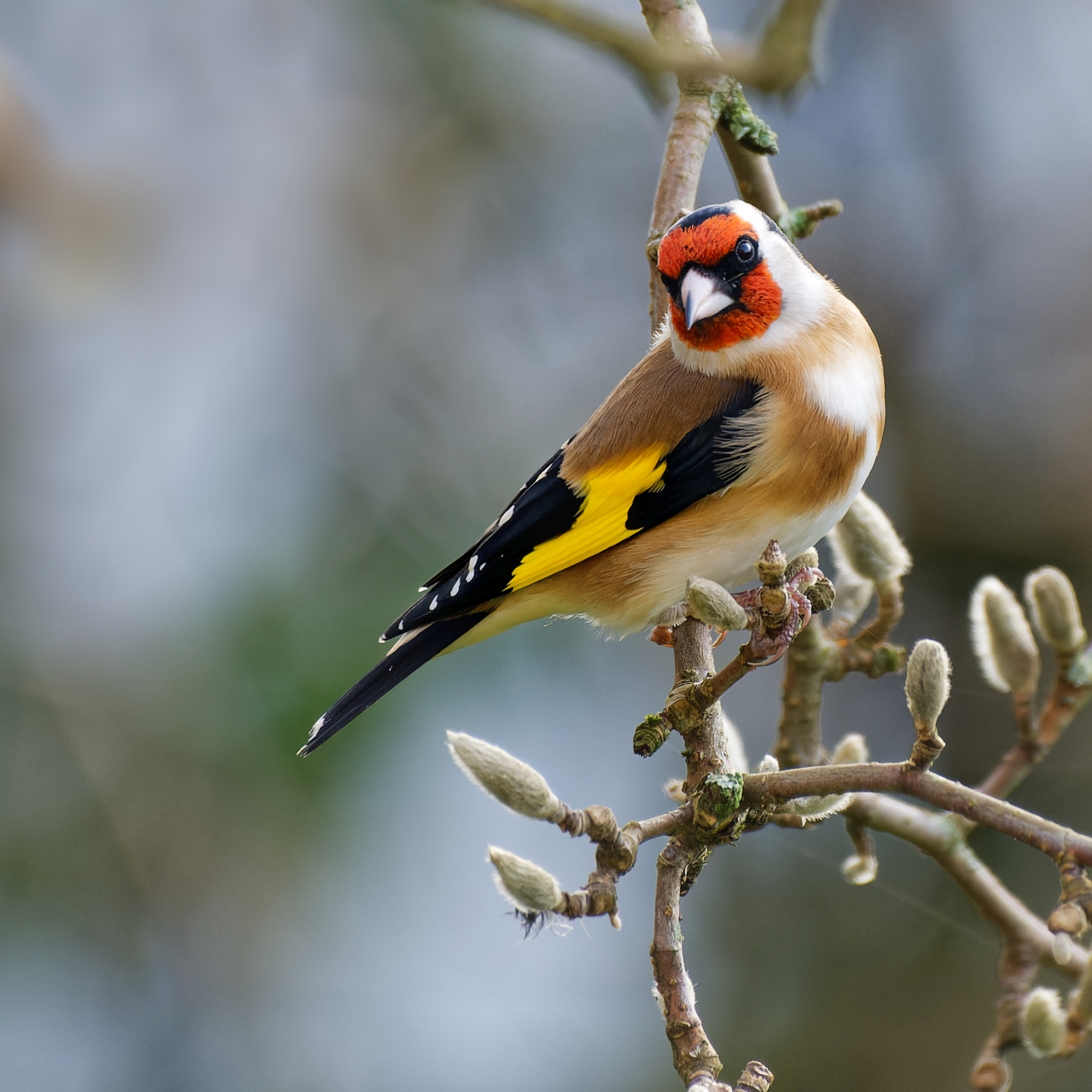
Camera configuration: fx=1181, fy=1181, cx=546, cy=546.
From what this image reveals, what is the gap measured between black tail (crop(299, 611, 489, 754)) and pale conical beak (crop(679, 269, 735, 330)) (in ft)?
2.46

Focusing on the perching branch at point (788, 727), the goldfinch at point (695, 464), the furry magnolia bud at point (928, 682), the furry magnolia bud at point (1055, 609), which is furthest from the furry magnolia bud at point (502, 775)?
→ the furry magnolia bud at point (1055, 609)

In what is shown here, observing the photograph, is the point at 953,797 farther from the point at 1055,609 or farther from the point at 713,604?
the point at 1055,609

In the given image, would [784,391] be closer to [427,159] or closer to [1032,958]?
[1032,958]

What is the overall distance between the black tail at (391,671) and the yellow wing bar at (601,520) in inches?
6.2

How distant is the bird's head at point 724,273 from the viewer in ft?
7.57

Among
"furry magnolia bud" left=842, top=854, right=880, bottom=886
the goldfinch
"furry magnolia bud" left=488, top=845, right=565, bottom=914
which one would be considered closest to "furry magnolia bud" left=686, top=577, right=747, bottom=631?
"furry magnolia bud" left=488, top=845, right=565, bottom=914

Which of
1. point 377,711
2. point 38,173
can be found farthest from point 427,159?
point 377,711

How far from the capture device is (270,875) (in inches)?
141

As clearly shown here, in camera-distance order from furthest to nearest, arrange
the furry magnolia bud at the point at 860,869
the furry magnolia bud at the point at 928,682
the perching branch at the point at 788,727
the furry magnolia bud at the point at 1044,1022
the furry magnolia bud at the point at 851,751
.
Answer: the furry magnolia bud at the point at 860,869 → the furry magnolia bud at the point at 851,751 → the furry magnolia bud at the point at 1044,1022 → the furry magnolia bud at the point at 928,682 → the perching branch at the point at 788,727

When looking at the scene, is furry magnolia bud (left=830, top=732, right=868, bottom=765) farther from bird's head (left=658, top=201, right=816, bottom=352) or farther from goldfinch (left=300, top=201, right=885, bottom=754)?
bird's head (left=658, top=201, right=816, bottom=352)

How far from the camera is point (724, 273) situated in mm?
2379

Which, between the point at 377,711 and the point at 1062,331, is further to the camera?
the point at 1062,331

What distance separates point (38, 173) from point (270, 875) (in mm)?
2359

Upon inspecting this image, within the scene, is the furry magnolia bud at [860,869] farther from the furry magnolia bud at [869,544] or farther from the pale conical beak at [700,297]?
the pale conical beak at [700,297]
